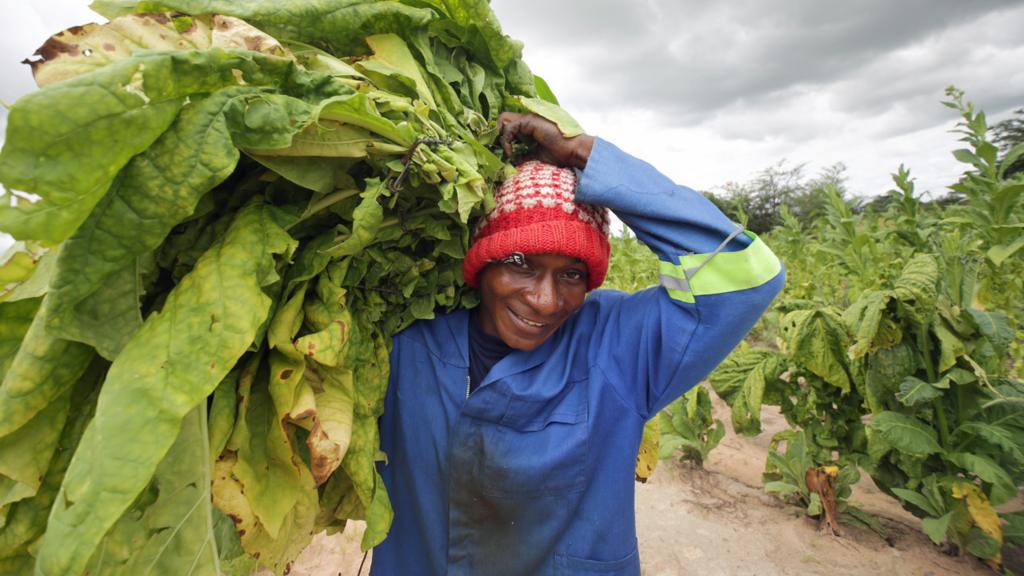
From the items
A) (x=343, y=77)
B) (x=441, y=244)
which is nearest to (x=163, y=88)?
(x=343, y=77)

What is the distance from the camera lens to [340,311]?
1.15 m

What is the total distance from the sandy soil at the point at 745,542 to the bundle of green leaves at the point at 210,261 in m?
1.86

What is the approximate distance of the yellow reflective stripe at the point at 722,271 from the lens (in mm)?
1440

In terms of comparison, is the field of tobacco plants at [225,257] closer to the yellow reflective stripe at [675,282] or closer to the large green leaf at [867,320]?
the yellow reflective stripe at [675,282]

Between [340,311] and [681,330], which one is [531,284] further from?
[340,311]

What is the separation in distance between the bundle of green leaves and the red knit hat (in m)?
0.10

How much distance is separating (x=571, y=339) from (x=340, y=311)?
0.78m

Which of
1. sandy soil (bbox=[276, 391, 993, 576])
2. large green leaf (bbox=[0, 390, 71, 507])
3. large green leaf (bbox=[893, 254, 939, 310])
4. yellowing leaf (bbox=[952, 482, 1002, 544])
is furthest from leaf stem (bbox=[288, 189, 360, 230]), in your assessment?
yellowing leaf (bbox=[952, 482, 1002, 544])

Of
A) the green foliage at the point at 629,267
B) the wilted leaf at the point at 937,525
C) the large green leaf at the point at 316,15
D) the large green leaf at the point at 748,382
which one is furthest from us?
the green foliage at the point at 629,267

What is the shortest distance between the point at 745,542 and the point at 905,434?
1156mm

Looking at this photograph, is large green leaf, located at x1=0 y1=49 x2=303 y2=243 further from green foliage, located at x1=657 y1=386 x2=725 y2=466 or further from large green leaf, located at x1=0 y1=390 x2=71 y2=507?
green foliage, located at x1=657 y1=386 x2=725 y2=466

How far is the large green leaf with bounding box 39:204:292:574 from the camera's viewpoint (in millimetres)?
731

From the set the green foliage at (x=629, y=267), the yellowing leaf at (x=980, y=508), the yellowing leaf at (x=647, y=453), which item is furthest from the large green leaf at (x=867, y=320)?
the green foliage at (x=629, y=267)

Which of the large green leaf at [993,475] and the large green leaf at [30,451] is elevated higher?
the large green leaf at [30,451]
